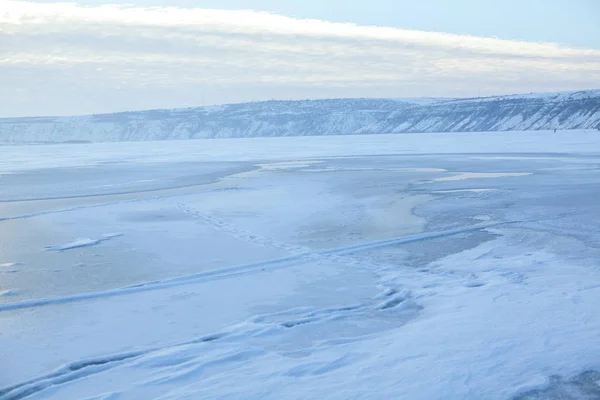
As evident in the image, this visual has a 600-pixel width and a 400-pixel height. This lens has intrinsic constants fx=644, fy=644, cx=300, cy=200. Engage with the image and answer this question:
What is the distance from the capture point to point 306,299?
23.5 feet

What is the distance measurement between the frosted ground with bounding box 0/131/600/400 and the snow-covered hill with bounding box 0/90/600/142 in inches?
3155

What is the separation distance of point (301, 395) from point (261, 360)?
836 millimetres

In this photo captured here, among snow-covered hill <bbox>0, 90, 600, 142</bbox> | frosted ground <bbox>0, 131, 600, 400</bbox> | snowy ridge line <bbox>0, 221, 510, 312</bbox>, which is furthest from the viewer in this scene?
snow-covered hill <bbox>0, 90, 600, 142</bbox>

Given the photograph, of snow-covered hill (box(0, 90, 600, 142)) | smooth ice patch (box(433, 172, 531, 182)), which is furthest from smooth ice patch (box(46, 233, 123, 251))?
snow-covered hill (box(0, 90, 600, 142))

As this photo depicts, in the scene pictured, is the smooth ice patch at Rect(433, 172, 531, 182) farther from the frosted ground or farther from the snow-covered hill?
the snow-covered hill

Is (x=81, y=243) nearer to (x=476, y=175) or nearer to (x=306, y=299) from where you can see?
(x=306, y=299)

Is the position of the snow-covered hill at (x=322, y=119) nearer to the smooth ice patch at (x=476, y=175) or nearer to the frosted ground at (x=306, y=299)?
the smooth ice patch at (x=476, y=175)

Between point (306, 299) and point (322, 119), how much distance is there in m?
125

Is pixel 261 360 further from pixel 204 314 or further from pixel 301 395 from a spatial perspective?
pixel 204 314

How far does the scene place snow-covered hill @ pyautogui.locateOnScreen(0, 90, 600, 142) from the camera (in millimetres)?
99750

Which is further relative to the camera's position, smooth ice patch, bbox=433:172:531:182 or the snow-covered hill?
the snow-covered hill

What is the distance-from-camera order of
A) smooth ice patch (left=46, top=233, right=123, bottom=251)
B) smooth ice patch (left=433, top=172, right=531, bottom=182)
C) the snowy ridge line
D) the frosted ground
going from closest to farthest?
the frosted ground
the snowy ridge line
smooth ice patch (left=46, top=233, right=123, bottom=251)
smooth ice patch (left=433, top=172, right=531, bottom=182)

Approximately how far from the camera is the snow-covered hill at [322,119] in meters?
99.8

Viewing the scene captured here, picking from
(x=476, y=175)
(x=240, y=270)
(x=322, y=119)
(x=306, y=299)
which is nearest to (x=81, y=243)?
(x=240, y=270)
